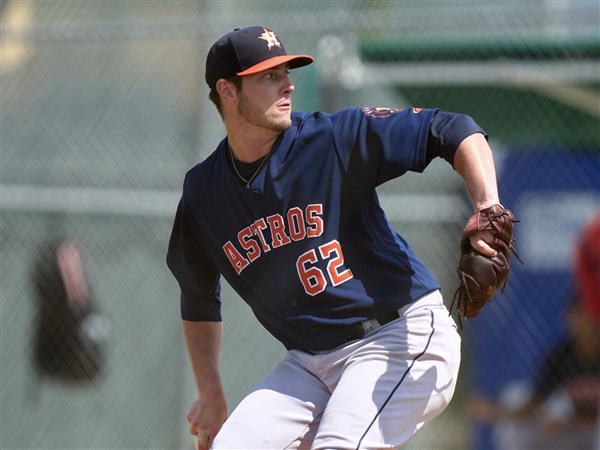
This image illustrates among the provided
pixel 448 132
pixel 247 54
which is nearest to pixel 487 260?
pixel 448 132

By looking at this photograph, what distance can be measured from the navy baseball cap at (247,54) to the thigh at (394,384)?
0.92 meters

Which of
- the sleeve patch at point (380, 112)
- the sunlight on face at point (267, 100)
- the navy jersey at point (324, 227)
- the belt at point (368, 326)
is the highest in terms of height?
the sunlight on face at point (267, 100)

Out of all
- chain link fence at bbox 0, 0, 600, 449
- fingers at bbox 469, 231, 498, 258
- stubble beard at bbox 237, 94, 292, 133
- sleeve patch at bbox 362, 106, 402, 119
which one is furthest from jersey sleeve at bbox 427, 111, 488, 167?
chain link fence at bbox 0, 0, 600, 449

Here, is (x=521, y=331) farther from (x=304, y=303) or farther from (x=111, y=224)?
(x=304, y=303)

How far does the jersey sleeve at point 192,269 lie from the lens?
3604 mm

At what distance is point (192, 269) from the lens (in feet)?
11.9

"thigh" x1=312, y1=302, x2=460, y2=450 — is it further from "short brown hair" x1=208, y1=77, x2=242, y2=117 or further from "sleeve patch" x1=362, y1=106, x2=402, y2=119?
"short brown hair" x1=208, y1=77, x2=242, y2=117

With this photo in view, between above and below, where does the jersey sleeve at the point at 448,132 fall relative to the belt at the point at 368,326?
above

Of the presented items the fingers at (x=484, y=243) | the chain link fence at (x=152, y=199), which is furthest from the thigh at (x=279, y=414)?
the chain link fence at (x=152, y=199)

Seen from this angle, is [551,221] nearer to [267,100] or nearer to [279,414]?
[267,100]

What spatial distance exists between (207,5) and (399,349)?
161 inches

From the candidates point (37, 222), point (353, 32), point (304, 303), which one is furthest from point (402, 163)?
point (37, 222)

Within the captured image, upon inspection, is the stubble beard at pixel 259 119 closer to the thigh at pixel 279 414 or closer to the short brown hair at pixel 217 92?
the short brown hair at pixel 217 92

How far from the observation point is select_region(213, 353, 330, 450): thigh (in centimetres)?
317
